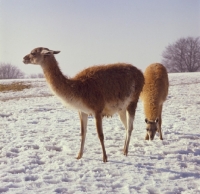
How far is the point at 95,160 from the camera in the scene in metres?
5.62

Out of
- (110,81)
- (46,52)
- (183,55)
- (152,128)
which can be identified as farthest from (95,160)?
(183,55)

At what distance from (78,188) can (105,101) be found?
207 centimetres

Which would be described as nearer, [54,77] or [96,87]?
[54,77]

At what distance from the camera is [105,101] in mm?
5820

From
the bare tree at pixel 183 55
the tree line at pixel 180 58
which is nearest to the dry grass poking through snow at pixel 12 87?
the tree line at pixel 180 58

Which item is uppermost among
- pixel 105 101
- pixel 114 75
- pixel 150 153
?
pixel 114 75

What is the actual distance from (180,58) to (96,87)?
39.0 m

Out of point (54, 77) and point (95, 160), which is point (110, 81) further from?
point (95, 160)

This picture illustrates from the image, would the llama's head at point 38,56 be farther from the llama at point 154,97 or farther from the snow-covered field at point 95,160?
the llama at point 154,97

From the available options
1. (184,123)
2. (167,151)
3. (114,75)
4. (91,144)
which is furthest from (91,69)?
(184,123)

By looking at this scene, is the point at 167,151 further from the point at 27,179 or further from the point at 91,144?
the point at 27,179

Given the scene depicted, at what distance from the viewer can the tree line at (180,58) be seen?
36378 mm

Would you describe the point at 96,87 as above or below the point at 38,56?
below

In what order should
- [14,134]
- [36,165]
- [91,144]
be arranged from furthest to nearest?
[14,134]
[91,144]
[36,165]
